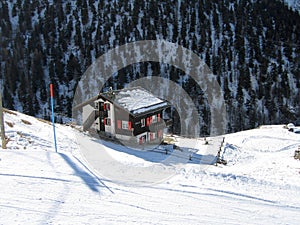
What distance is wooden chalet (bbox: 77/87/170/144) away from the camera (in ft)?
104

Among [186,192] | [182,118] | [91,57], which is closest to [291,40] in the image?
[182,118]

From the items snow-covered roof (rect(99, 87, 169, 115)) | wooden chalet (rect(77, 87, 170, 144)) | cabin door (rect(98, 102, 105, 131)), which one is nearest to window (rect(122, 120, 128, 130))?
wooden chalet (rect(77, 87, 170, 144))

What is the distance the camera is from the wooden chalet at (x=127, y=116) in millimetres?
31781

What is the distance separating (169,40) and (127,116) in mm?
58237

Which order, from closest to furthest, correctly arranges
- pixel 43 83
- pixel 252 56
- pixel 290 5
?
1. pixel 43 83
2. pixel 252 56
3. pixel 290 5

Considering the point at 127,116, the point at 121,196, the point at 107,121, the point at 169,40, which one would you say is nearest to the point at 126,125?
the point at 127,116

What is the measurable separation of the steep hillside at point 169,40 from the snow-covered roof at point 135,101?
32.3 meters

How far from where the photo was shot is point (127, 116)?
3156 cm

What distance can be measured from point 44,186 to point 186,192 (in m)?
5.59

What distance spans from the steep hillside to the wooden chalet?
31485 mm

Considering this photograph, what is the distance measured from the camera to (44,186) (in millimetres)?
13094

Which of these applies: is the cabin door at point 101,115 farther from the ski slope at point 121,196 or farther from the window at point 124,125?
the ski slope at point 121,196

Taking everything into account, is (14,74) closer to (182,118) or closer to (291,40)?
(182,118)

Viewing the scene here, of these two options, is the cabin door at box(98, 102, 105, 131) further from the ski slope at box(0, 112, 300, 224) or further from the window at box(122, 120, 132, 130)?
the ski slope at box(0, 112, 300, 224)
